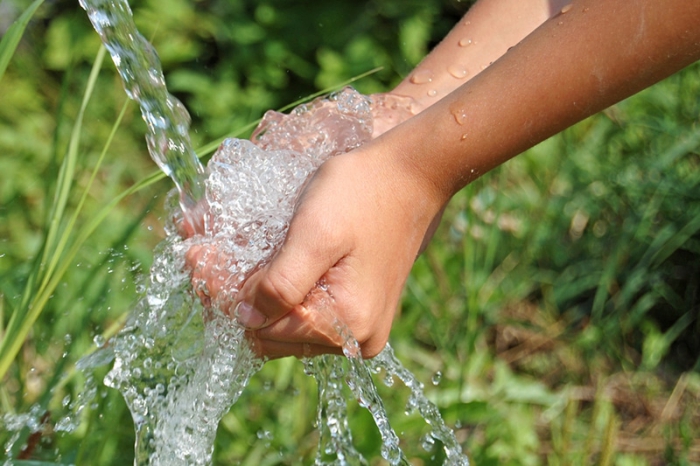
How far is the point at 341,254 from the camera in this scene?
38.3 inches

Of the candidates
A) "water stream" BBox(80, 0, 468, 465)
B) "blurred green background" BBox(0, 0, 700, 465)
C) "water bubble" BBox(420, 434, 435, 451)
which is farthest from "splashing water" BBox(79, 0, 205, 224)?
"water bubble" BBox(420, 434, 435, 451)

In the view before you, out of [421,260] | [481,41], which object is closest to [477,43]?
[481,41]

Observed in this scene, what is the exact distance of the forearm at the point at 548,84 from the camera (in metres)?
0.88

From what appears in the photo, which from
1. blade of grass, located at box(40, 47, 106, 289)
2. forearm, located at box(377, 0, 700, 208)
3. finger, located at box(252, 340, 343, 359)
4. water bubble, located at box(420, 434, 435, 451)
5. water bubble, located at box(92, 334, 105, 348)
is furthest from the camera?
water bubble, located at box(420, 434, 435, 451)

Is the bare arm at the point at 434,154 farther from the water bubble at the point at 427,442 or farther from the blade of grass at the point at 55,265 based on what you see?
the water bubble at the point at 427,442

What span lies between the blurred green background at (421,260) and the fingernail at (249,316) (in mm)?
268

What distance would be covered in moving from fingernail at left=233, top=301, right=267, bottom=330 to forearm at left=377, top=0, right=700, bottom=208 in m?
0.25

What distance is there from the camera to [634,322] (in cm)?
197

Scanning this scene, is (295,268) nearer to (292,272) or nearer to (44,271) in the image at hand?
(292,272)

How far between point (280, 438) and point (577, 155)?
1.09 meters

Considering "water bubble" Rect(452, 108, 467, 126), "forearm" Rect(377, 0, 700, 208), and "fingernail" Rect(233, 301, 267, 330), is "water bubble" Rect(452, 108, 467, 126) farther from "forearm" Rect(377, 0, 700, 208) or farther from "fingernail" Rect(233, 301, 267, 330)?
"fingernail" Rect(233, 301, 267, 330)

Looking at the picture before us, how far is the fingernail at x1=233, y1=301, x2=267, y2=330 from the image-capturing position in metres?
0.98

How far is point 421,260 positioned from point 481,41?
31.5 inches

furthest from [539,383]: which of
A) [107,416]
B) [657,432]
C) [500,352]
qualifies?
[107,416]
